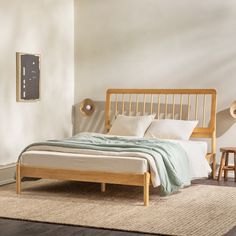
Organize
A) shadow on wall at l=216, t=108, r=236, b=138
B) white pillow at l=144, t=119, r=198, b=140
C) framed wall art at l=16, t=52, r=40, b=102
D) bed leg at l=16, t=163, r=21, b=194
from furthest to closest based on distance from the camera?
1. shadow on wall at l=216, t=108, r=236, b=138
2. framed wall art at l=16, t=52, r=40, b=102
3. white pillow at l=144, t=119, r=198, b=140
4. bed leg at l=16, t=163, r=21, b=194

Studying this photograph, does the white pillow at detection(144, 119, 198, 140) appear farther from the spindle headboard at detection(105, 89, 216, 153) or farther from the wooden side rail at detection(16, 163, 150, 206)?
the wooden side rail at detection(16, 163, 150, 206)

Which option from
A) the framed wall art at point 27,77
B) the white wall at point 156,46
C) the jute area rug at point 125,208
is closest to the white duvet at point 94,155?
the jute area rug at point 125,208

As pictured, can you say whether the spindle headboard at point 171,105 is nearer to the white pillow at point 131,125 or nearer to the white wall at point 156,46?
the white wall at point 156,46

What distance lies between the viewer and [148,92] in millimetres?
8352

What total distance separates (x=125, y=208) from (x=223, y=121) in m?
2.86

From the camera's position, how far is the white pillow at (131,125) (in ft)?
25.6

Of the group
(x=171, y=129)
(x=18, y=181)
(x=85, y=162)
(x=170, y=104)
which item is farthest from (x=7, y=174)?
(x=170, y=104)

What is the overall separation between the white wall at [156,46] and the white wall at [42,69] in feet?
0.97

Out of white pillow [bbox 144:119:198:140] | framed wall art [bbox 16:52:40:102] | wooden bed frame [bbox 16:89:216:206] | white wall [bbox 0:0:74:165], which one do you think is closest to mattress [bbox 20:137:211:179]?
wooden bed frame [bbox 16:89:216:206]

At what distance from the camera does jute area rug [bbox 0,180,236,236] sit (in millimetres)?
4910

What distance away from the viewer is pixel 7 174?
732 centimetres

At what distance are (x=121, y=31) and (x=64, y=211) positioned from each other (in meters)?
4.00

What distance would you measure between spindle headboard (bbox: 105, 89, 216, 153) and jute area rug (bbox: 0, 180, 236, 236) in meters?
1.26

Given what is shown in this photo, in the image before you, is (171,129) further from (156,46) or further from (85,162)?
(85,162)
